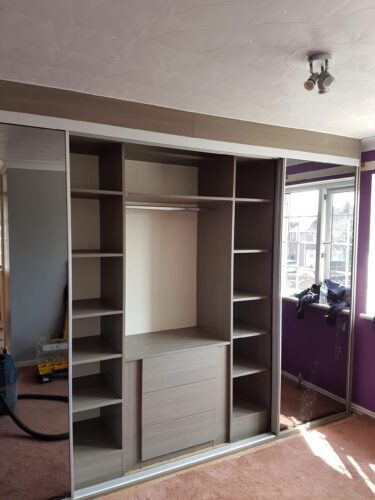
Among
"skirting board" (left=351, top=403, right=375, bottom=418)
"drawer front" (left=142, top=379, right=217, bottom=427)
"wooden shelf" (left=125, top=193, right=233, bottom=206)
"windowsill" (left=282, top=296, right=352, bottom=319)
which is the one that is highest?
"wooden shelf" (left=125, top=193, right=233, bottom=206)

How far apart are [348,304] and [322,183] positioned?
1.05 metres

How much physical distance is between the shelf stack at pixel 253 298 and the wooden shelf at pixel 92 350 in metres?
0.91

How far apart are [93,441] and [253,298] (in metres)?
1.46

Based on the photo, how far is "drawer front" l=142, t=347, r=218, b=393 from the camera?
8.15 ft

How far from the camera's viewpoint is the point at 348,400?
3283 mm

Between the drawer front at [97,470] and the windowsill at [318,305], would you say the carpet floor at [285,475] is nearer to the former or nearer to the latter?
the drawer front at [97,470]

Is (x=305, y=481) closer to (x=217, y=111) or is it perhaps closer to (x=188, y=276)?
→ (x=188, y=276)

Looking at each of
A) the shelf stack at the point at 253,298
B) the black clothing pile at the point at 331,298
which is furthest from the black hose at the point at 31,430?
the black clothing pile at the point at 331,298

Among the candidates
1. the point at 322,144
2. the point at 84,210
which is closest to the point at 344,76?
the point at 322,144

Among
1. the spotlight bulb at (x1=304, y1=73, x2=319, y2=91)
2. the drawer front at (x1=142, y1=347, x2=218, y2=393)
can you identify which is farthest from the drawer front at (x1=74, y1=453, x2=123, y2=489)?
the spotlight bulb at (x1=304, y1=73, x2=319, y2=91)

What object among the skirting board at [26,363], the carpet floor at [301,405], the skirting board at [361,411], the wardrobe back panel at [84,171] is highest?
the wardrobe back panel at [84,171]

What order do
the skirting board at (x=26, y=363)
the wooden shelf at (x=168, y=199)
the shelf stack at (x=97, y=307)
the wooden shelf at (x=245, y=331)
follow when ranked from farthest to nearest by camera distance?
the wooden shelf at (x=245, y=331) < the wooden shelf at (x=168, y=199) < the shelf stack at (x=97, y=307) < the skirting board at (x=26, y=363)

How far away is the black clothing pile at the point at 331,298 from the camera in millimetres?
3008

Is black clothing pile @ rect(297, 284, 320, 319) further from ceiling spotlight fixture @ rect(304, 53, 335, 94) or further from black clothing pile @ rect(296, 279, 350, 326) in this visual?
ceiling spotlight fixture @ rect(304, 53, 335, 94)
